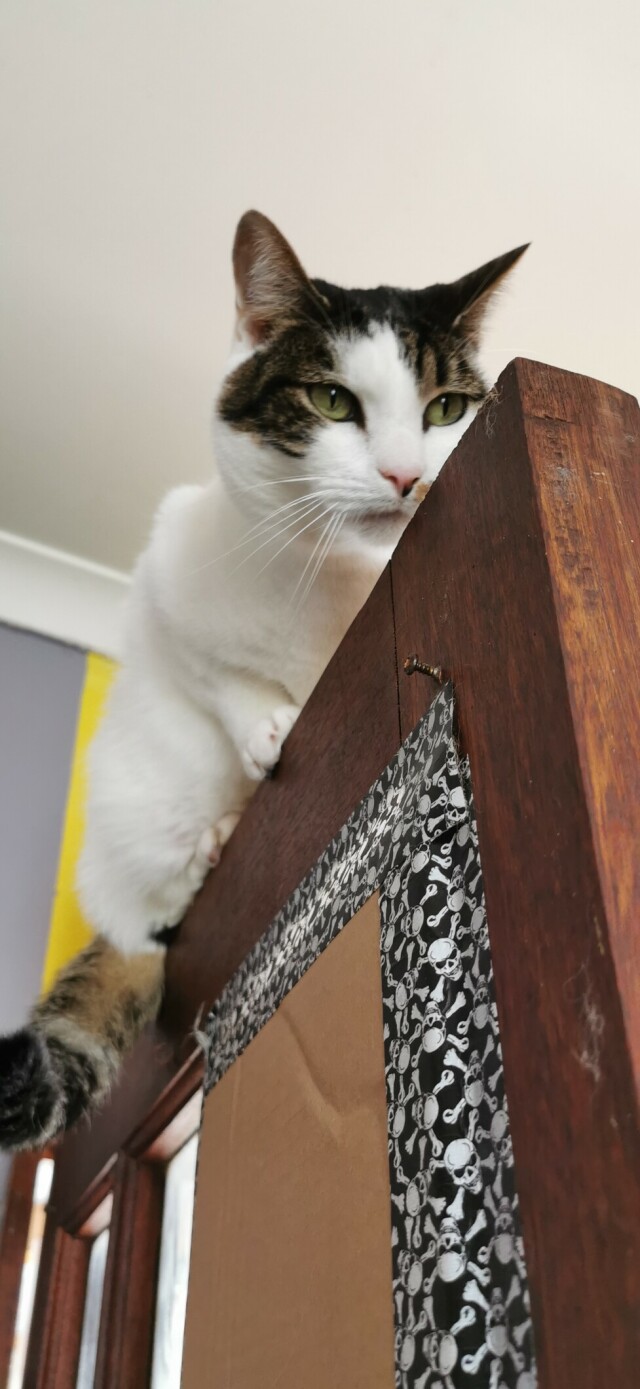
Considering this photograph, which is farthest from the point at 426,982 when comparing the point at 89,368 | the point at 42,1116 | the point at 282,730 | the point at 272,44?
the point at 89,368

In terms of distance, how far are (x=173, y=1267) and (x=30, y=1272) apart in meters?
0.48

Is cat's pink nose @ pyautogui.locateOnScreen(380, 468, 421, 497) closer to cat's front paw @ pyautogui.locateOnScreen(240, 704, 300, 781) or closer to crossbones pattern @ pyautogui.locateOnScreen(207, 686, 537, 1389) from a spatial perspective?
cat's front paw @ pyautogui.locateOnScreen(240, 704, 300, 781)

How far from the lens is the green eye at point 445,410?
985 millimetres

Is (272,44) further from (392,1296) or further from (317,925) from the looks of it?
(392,1296)

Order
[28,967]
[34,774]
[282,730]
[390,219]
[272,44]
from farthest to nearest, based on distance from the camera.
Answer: [34,774], [28,967], [390,219], [272,44], [282,730]

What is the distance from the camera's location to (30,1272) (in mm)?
1301

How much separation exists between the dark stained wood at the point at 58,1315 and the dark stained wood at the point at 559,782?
0.92 meters

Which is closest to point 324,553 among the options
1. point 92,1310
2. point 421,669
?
point 421,669

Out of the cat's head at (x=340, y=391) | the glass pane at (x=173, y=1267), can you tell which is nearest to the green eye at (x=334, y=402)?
the cat's head at (x=340, y=391)

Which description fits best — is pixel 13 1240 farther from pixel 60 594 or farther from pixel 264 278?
pixel 264 278

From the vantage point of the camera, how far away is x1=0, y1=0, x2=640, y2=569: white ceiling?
1.15m

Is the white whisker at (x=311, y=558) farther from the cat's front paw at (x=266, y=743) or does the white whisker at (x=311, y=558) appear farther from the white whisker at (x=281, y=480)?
the cat's front paw at (x=266, y=743)

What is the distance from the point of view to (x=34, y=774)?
1698 millimetres

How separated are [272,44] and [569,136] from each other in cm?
37
